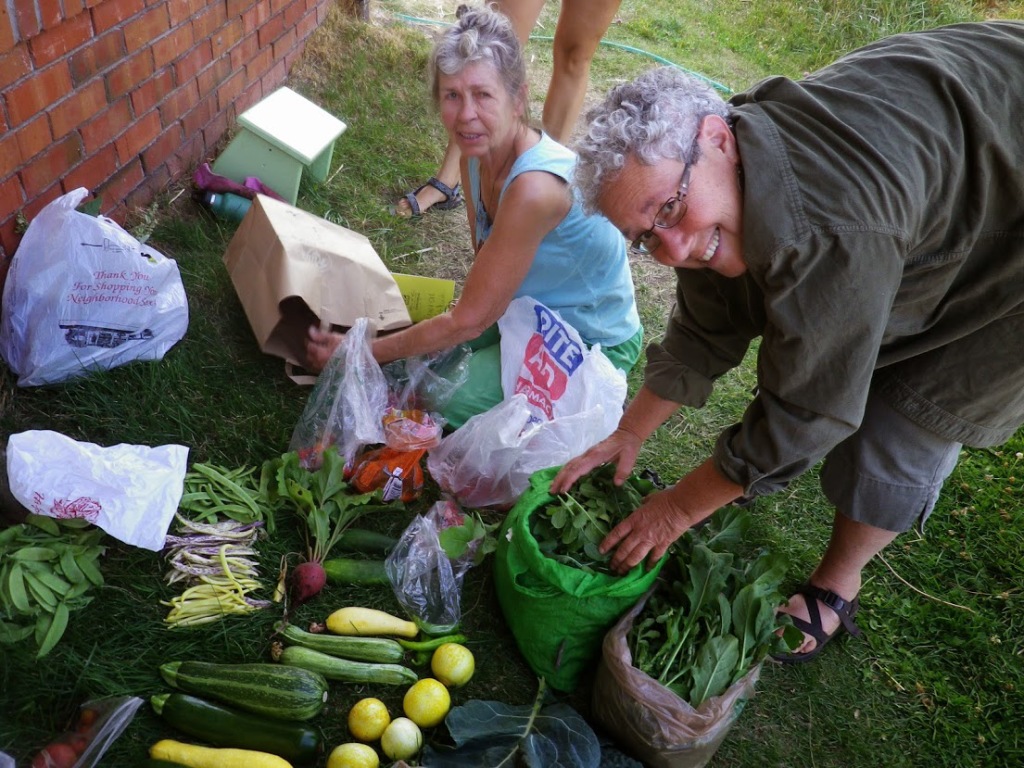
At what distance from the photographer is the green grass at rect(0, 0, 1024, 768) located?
195cm

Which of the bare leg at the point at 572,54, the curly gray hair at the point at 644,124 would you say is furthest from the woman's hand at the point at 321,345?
the bare leg at the point at 572,54

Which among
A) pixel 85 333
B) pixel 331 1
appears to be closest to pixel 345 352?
pixel 85 333

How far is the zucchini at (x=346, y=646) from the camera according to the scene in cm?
203

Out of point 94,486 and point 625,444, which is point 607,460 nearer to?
point 625,444

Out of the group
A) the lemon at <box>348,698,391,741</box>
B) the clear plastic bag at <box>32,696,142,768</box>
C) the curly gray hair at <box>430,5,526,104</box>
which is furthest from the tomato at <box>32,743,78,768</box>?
the curly gray hair at <box>430,5,526,104</box>

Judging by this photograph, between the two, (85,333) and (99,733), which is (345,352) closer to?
(85,333)

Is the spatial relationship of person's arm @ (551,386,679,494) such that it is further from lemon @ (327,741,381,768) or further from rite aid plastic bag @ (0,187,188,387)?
rite aid plastic bag @ (0,187,188,387)

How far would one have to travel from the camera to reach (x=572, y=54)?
346cm

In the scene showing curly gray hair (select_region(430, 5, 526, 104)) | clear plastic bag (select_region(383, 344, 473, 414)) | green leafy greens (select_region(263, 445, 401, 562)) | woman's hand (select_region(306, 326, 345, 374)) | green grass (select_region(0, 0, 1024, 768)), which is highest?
curly gray hair (select_region(430, 5, 526, 104))

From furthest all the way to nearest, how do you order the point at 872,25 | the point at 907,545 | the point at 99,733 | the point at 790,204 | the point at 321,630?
the point at 872,25
the point at 907,545
the point at 321,630
the point at 99,733
the point at 790,204

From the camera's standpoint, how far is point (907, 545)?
2.83 meters

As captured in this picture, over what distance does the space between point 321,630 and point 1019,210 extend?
182cm

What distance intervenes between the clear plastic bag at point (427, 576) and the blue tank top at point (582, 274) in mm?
868

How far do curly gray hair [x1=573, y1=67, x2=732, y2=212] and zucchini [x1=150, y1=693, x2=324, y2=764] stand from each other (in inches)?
52.6
